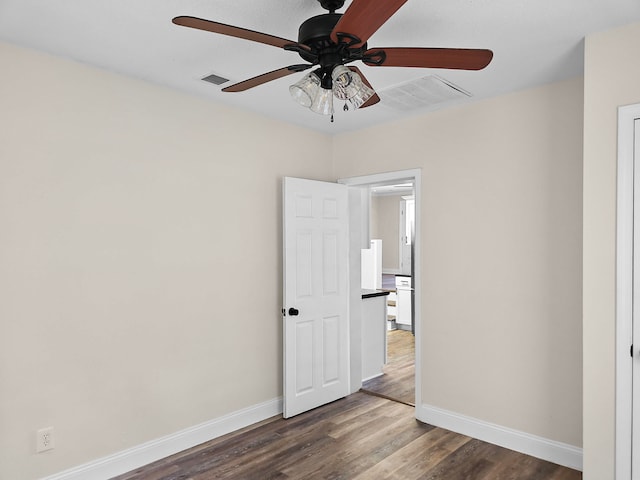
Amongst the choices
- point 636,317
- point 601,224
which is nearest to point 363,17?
point 601,224

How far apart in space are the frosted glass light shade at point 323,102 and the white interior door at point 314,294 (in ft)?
5.96

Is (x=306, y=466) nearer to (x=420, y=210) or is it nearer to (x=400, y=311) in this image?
(x=420, y=210)

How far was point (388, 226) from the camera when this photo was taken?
921 centimetres

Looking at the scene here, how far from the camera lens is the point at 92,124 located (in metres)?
2.68

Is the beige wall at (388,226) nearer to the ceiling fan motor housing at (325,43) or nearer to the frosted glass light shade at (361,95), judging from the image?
the frosted glass light shade at (361,95)

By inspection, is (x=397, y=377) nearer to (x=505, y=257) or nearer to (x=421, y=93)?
(x=505, y=257)

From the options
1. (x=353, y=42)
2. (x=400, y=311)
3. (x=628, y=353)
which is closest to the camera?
(x=353, y=42)

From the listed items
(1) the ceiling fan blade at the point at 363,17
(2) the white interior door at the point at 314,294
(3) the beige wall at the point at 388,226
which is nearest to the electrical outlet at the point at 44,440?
(2) the white interior door at the point at 314,294

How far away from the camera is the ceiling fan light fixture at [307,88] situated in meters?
1.77

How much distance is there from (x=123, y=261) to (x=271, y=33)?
1.67 metres

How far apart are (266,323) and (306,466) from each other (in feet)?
3.91

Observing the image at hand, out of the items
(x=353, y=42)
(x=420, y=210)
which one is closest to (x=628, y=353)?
(x=420, y=210)

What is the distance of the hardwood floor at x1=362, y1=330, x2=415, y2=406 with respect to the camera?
4195 millimetres

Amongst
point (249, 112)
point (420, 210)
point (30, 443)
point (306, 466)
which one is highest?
point (249, 112)
